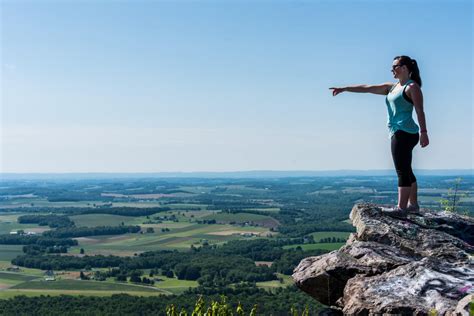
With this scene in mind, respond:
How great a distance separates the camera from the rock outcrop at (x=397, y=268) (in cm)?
553

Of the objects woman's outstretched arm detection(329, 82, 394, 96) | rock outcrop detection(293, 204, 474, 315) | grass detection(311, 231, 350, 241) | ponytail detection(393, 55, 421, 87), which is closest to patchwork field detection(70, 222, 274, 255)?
grass detection(311, 231, 350, 241)

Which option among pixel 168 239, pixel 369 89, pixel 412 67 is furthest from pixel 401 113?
pixel 168 239

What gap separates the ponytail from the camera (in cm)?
855

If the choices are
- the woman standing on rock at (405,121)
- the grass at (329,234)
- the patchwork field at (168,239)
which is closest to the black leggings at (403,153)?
the woman standing on rock at (405,121)

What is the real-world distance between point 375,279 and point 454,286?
0.90m

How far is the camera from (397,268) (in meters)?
6.23

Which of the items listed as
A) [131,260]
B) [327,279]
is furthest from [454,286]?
[131,260]

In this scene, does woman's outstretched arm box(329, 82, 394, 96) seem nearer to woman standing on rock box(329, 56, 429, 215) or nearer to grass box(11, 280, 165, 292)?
woman standing on rock box(329, 56, 429, 215)

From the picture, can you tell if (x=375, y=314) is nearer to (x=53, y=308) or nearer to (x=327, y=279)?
(x=327, y=279)

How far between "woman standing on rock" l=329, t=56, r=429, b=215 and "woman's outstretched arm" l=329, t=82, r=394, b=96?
116 mm

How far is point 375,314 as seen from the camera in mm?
5582

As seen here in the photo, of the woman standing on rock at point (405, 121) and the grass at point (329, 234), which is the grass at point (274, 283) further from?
the woman standing on rock at point (405, 121)

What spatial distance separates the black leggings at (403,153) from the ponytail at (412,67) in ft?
2.97

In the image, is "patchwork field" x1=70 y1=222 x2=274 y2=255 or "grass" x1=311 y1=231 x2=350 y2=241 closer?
"grass" x1=311 y1=231 x2=350 y2=241
